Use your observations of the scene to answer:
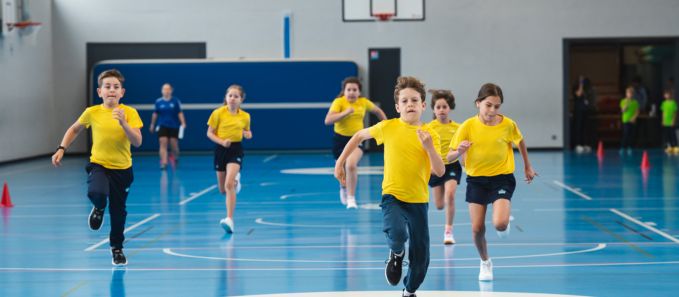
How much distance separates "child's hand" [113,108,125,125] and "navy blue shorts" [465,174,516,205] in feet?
10.0

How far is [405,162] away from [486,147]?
5.69ft

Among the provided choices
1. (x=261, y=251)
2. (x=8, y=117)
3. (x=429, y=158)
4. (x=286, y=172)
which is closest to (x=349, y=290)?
(x=429, y=158)

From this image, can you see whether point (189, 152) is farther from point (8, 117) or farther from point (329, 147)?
point (8, 117)

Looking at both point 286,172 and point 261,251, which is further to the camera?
point 286,172

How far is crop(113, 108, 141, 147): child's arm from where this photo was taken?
9680 mm

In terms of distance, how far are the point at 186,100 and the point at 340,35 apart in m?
4.90

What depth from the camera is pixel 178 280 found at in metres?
9.47

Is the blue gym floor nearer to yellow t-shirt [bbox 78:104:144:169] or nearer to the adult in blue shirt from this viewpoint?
yellow t-shirt [bbox 78:104:144:169]

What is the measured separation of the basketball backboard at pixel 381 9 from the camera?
31.2 meters

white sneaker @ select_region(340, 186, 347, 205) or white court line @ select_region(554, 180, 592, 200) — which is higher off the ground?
white sneaker @ select_region(340, 186, 347, 205)

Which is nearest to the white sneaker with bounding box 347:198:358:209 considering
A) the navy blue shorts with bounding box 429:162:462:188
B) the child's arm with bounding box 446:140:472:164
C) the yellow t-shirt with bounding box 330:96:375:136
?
the yellow t-shirt with bounding box 330:96:375:136

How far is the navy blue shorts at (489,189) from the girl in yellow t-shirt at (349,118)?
6.23 metres

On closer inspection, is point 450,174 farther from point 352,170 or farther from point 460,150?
point 352,170

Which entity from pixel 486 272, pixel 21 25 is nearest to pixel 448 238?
pixel 486 272
